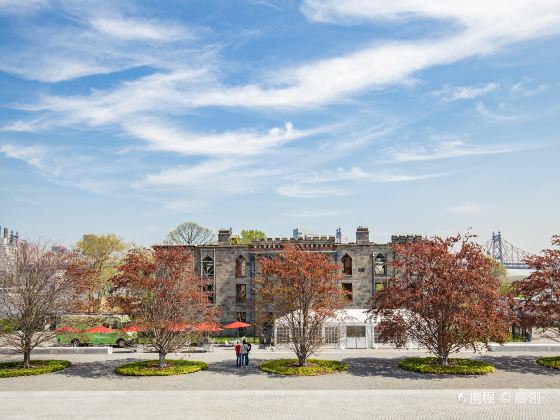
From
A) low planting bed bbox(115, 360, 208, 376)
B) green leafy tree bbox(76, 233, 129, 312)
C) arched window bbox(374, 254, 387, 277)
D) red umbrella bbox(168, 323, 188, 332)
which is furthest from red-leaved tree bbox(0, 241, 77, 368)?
green leafy tree bbox(76, 233, 129, 312)

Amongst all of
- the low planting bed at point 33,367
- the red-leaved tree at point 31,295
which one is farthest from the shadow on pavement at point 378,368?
the red-leaved tree at point 31,295

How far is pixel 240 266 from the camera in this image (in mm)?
55000

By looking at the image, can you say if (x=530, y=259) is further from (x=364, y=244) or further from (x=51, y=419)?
(x=51, y=419)

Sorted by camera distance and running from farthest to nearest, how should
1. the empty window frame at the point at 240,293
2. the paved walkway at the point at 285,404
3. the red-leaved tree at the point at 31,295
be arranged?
1. the empty window frame at the point at 240,293
2. the red-leaved tree at the point at 31,295
3. the paved walkway at the point at 285,404

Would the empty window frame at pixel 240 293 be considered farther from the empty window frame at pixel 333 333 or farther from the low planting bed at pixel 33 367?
the low planting bed at pixel 33 367

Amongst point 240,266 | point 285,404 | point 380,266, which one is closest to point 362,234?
point 380,266

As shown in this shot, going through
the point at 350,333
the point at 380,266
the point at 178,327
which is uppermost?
the point at 380,266

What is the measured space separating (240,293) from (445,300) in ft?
96.3

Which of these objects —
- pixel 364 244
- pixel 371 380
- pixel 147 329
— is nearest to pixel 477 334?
pixel 371 380

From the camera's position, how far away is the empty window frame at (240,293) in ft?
178

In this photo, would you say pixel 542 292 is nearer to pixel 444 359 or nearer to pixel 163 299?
pixel 444 359

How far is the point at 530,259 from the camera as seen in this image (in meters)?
32.3

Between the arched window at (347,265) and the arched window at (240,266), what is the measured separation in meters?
10.7

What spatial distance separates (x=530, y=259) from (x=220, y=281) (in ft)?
105
